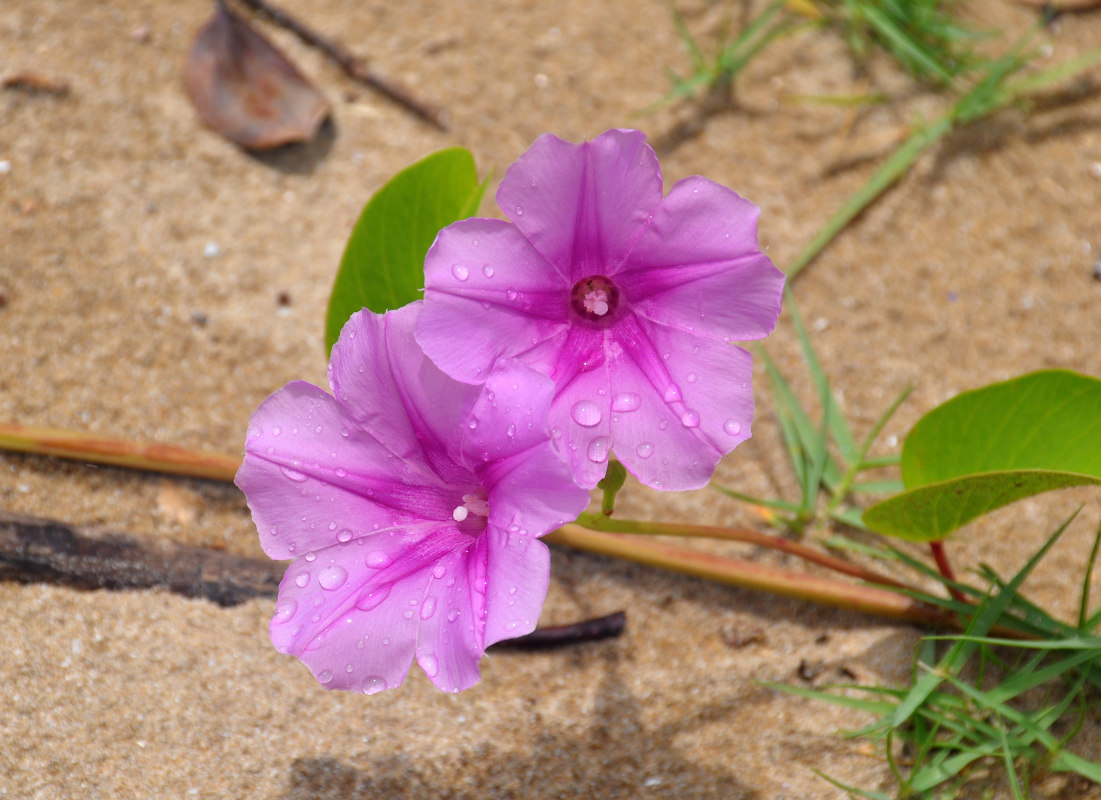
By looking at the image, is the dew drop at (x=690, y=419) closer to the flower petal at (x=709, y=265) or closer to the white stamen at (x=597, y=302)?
the flower petal at (x=709, y=265)

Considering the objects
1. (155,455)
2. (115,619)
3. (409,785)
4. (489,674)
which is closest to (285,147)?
(155,455)

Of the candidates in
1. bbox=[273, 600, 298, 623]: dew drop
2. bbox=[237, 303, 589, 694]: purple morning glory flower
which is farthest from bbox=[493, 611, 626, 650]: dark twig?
bbox=[273, 600, 298, 623]: dew drop

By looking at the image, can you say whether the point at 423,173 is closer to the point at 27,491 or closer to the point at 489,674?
the point at 489,674

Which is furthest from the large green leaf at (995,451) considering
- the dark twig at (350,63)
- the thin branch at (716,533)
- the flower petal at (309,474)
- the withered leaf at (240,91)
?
the withered leaf at (240,91)

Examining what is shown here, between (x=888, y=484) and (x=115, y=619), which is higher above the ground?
(x=888, y=484)

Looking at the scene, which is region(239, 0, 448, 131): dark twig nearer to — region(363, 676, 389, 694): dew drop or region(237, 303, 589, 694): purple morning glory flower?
region(237, 303, 589, 694): purple morning glory flower

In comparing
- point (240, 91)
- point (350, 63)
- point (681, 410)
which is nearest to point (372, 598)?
point (681, 410)
